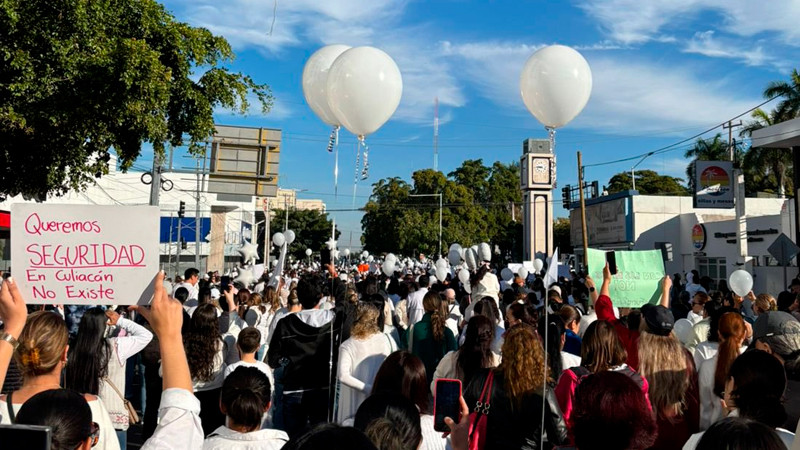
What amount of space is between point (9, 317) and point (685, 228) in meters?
37.3

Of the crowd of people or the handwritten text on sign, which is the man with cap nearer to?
the crowd of people

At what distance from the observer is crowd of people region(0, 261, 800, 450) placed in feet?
8.14

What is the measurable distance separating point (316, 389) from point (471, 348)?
1.48 m

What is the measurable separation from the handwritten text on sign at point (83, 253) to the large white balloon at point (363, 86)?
3.73 metres

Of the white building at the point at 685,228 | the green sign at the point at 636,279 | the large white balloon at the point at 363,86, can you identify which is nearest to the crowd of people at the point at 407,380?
the green sign at the point at 636,279

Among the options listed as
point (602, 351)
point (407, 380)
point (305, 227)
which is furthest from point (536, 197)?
point (407, 380)

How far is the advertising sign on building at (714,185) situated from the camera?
2928 cm

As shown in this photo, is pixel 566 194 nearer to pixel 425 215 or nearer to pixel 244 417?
pixel 425 215

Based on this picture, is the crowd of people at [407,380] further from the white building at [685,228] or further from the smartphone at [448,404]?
the white building at [685,228]

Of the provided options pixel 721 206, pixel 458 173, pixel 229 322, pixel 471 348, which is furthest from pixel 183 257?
pixel 471 348

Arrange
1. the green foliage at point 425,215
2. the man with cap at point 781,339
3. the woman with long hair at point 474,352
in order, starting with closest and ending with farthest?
the man with cap at point 781,339 → the woman with long hair at point 474,352 → the green foliage at point 425,215

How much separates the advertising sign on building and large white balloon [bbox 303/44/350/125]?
25.6 m

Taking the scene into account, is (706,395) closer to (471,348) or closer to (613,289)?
(471,348)

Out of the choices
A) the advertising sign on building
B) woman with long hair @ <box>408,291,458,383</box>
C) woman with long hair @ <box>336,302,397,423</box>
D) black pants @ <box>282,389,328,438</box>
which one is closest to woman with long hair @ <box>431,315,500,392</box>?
woman with long hair @ <box>336,302,397,423</box>
